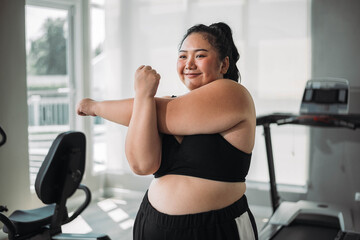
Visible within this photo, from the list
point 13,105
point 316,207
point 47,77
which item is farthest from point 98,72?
point 316,207

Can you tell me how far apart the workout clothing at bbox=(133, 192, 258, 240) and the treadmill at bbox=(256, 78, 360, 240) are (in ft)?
7.01

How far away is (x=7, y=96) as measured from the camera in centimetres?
352

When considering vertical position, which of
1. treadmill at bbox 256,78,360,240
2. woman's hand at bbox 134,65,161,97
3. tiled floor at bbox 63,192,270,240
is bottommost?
tiled floor at bbox 63,192,270,240

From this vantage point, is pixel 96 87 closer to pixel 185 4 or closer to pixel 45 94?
pixel 45 94

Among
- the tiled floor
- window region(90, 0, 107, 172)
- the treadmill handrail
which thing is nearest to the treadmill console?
the treadmill handrail

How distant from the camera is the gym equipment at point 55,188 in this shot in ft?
8.22

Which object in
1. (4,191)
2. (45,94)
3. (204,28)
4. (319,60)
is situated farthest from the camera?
(45,94)

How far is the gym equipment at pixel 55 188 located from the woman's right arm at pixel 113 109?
159 cm

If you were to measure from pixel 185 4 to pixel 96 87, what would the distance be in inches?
54.8

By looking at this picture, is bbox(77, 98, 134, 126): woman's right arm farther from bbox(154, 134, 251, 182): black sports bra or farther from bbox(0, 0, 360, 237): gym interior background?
bbox(0, 0, 360, 237): gym interior background

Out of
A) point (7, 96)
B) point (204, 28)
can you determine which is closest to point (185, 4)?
point (7, 96)

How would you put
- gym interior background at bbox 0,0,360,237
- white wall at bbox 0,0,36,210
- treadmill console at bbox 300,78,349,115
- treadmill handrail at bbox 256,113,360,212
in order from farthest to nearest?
gym interior background at bbox 0,0,360,237, white wall at bbox 0,0,36,210, treadmill console at bbox 300,78,349,115, treadmill handrail at bbox 256,113,360,212

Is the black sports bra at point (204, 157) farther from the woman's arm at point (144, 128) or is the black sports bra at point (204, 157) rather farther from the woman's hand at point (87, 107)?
the woman's hand at point (87, 107)

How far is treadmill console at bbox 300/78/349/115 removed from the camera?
3.27 meters
